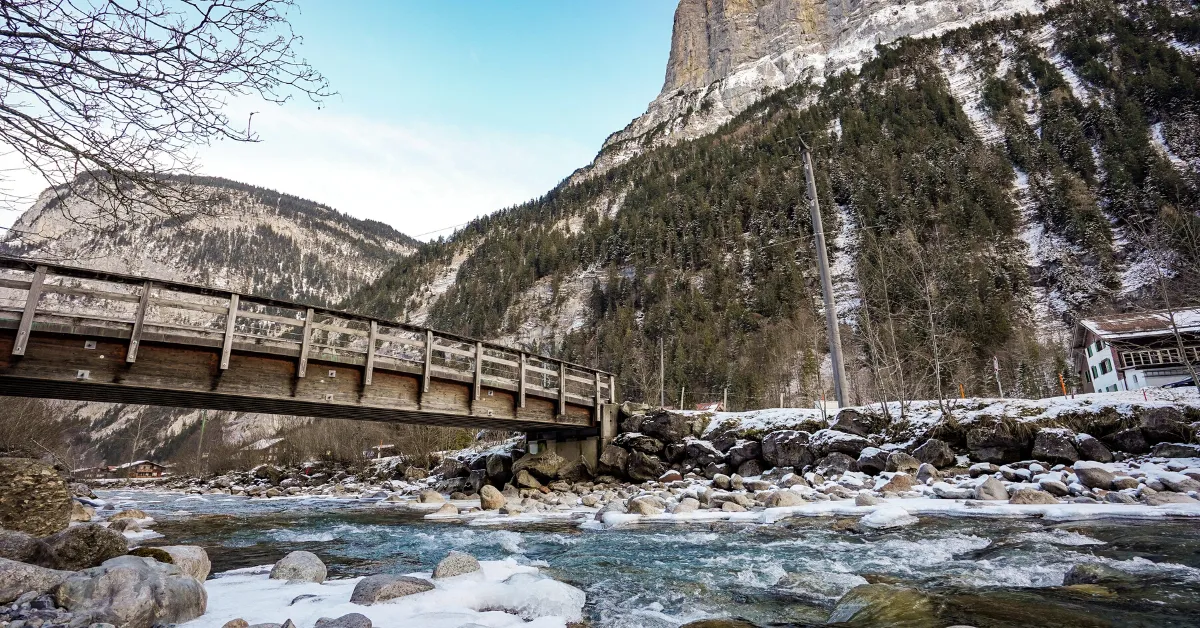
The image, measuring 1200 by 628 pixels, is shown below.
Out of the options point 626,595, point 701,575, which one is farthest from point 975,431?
point 626,595

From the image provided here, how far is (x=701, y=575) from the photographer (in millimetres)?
5539

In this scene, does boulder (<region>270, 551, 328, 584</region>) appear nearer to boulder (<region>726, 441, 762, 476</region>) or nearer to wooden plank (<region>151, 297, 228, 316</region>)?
wooden plank (<region>151, 297, 228, 316</region>)

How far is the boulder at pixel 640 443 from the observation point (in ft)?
60.0

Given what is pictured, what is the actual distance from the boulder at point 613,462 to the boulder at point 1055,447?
37.2ft

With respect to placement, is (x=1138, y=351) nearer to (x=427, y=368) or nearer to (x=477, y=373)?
(x=477, y=373)

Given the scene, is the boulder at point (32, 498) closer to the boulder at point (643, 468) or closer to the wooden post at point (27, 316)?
the wooden post at point (27, 316)

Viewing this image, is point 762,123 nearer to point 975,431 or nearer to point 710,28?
point 710,28

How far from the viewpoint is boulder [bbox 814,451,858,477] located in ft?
47.0

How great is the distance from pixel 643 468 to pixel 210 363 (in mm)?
12482

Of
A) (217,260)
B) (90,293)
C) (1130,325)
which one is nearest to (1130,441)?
(90,293)

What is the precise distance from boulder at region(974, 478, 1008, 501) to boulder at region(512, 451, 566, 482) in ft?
41.3

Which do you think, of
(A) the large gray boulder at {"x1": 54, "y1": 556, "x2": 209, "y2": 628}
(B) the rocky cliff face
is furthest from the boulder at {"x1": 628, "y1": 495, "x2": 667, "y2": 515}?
(B) the rocky cliff face

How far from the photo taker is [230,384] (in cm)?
1135

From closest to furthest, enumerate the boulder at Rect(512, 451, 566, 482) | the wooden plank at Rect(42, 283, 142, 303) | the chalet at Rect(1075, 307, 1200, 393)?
the wooden plank at Rect(42, 283, 142, 303) → the boulder at Rect(512, 451, 566, 482) → the chalet at Rect(1075, 307, 1200, 393)
